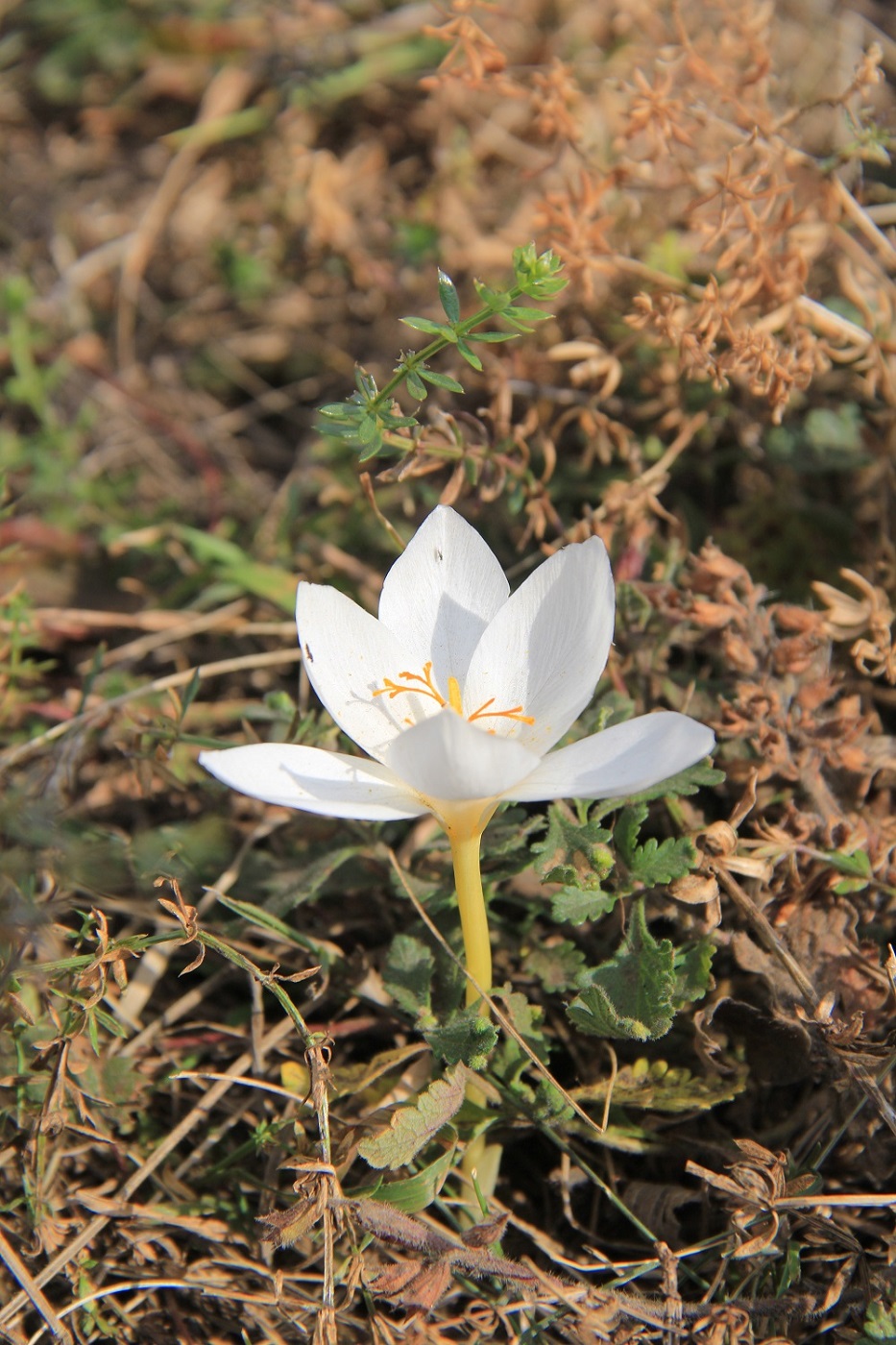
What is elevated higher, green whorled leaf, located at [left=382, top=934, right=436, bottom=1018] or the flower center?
the flower center

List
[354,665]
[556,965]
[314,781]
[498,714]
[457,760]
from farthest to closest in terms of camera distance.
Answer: [556,965]
[354,665]
[498,714]
[314,781]
[457,760]

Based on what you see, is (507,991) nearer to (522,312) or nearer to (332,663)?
(332,663)

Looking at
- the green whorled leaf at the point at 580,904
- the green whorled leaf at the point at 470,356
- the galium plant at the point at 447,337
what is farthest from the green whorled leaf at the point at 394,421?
the green whorled leaf at the point at 580,904

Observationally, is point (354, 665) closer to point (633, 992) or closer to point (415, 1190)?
point (633, 992)

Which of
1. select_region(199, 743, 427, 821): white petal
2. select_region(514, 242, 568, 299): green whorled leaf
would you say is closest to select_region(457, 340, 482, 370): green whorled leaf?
select_region(514, 242, 568, 299): green whorled leaf

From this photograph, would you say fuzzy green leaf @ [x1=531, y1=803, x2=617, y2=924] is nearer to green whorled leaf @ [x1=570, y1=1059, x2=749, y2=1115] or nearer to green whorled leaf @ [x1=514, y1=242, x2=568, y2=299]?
green whorled leaf @ [x1=570, y1=1059, x2=749, y2=1115]

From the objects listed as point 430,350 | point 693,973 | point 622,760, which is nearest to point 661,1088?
point 693,973

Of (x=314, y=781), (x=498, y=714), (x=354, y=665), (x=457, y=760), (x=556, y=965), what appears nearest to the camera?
(x=457, y=760)

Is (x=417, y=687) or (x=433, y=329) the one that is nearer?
(x=433, y=329)
